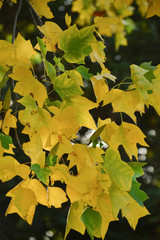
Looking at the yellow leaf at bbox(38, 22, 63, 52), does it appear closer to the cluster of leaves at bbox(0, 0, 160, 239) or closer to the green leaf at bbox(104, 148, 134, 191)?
the cluster of leaves at bbox(0, 0, 160, 239)

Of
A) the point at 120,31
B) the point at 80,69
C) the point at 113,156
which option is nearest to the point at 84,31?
the point at 80,69

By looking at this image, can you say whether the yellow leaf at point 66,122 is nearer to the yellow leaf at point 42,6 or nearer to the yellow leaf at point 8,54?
the yellow leaf at point 8,54

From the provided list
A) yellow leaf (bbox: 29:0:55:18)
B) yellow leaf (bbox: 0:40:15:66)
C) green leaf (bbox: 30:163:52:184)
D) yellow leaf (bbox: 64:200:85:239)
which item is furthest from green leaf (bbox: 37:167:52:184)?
yellow leaf (bbox: 29:0:55:18)

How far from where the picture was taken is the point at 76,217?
0.70 meters

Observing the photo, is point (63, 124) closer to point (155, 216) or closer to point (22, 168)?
point (22, 168)

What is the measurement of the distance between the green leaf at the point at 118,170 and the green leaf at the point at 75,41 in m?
0.21

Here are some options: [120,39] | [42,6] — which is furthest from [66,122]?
[120,39]

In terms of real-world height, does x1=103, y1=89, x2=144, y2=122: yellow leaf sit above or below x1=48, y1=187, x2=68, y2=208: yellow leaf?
above

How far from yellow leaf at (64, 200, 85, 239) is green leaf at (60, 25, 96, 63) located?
30cm

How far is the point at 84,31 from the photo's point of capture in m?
0.63

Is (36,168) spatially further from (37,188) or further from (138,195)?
(138,195)

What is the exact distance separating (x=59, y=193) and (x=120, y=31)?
222 centimetres

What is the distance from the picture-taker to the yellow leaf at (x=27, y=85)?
626mm

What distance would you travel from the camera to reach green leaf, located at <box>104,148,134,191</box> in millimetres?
664
